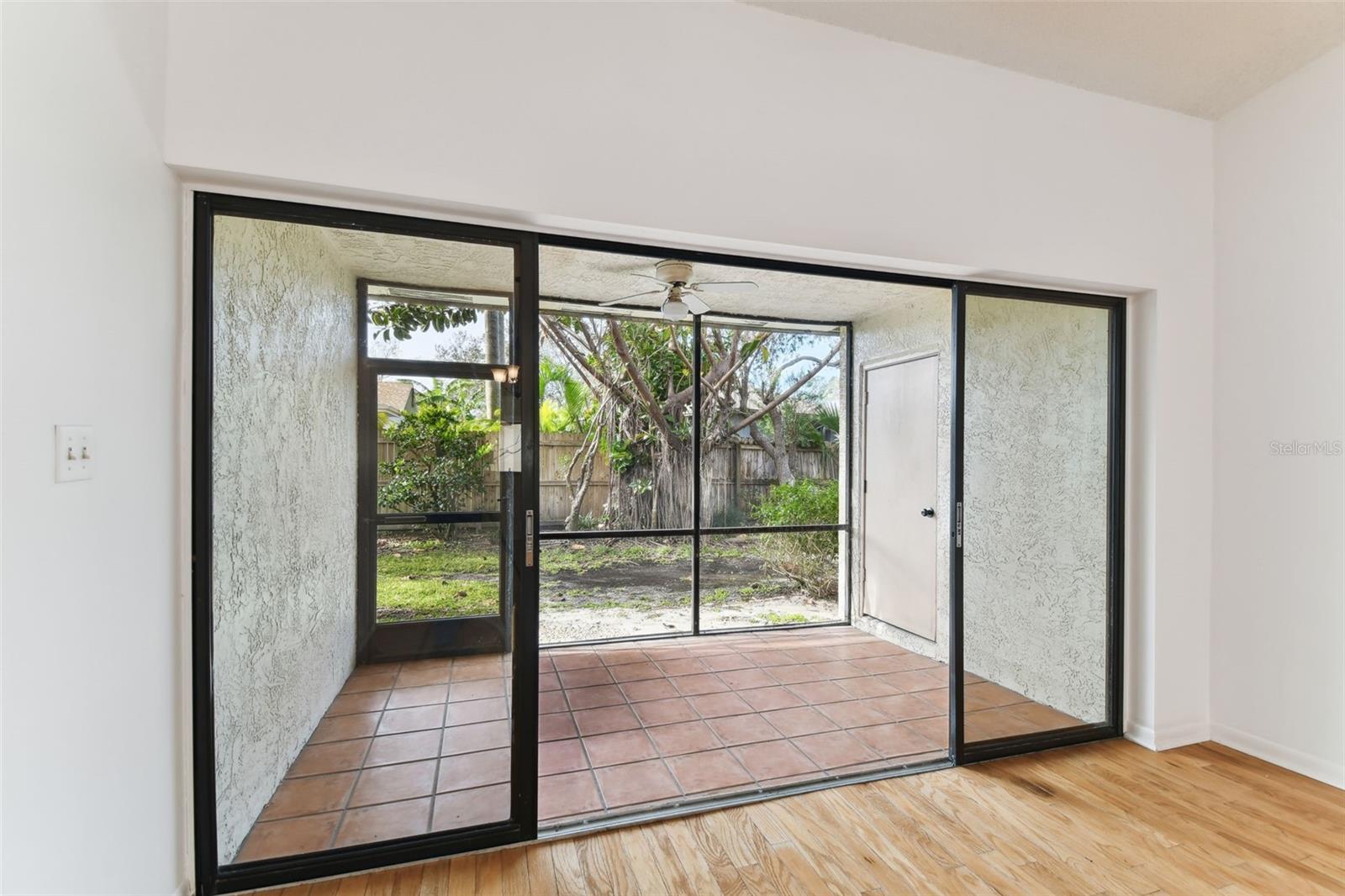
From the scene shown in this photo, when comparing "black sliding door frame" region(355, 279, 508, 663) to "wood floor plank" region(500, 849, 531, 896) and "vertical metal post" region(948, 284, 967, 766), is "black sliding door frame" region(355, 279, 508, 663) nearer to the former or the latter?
"wood floor plank" region(500, 849, 531, 896)

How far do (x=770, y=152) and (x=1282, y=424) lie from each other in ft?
7.91

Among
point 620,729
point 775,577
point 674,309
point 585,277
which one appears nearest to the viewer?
point 620,729

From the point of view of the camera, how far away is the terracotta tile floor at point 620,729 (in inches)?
79.4

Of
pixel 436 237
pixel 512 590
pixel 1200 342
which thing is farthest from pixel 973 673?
pixel 436 237

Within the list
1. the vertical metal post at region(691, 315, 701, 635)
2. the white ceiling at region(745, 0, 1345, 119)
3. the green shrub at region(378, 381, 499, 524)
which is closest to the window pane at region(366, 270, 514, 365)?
the green shrub at region(378, 381, 499, 524)

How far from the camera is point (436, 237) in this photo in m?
2.04

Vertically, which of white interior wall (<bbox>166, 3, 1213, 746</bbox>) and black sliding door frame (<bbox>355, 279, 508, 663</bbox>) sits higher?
white interior wall (<bbox>166, 3, 1213, 746</bbox>)

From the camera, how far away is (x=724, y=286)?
12.4 feet

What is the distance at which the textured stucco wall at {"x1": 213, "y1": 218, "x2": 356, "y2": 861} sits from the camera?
186cm

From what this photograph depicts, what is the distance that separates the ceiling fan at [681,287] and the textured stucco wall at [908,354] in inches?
47.9

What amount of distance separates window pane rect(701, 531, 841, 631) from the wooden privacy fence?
32 centimetres

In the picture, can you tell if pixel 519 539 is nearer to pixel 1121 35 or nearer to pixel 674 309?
pixel 674 309

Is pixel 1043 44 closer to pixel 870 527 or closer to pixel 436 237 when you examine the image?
pixel 436 237

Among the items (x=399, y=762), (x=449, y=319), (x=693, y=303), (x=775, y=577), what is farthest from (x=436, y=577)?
(x=775, y=577)
